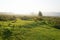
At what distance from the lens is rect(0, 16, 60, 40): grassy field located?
672 centimetres

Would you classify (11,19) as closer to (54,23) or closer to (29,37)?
(29,37)

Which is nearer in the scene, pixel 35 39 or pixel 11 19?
pixel 35 39

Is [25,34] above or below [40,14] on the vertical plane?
below

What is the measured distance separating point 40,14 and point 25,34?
261 centimetres

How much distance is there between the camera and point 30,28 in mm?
7371

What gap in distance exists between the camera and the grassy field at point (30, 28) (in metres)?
6.72

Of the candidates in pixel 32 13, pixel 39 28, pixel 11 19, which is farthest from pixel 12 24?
pixel 32 13

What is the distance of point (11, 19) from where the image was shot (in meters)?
7.83

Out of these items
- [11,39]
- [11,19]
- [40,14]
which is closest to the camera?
[11,39]

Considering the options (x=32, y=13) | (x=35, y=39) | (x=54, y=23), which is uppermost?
(x=32, y=13)

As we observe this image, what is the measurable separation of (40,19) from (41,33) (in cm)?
134

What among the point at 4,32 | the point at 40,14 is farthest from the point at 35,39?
the point at 40,14

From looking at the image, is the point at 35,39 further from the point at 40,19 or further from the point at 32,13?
the point at 32,13

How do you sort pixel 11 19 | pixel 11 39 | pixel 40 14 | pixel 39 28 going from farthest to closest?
pixel 40 14, pixel 11 19, pixel 39 28, pixel 11 39
